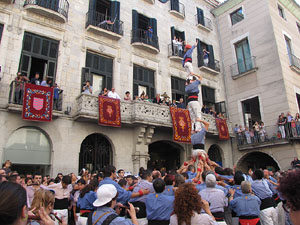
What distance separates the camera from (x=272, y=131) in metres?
17.2

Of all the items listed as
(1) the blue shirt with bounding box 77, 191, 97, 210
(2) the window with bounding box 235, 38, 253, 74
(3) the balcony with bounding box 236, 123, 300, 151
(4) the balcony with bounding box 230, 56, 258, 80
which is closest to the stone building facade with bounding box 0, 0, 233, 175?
(3) the balcony with bounding box 236, 123, 300, 151

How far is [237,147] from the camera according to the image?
18.6 meters

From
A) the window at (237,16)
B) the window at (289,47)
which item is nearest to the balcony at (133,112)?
the window at (289,47)

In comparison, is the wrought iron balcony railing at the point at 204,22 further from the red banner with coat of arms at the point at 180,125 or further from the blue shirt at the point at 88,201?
the blue shirt at the point at 88,201

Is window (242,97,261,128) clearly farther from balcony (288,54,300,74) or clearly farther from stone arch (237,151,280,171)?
balcony (288,54,300,74)

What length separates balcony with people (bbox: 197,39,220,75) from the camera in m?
19.3

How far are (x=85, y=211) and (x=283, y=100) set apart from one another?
631 inches

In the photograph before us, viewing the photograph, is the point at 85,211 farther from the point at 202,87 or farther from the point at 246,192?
the point at 202,87

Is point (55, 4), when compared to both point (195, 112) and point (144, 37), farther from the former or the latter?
point (195, 112)

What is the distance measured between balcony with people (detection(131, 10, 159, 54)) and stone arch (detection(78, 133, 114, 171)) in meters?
6.46

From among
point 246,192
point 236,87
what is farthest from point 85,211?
point 236,87

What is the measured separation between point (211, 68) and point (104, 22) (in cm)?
949

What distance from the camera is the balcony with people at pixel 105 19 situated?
1424cm

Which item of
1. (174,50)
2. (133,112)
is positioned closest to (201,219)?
(133,112)
